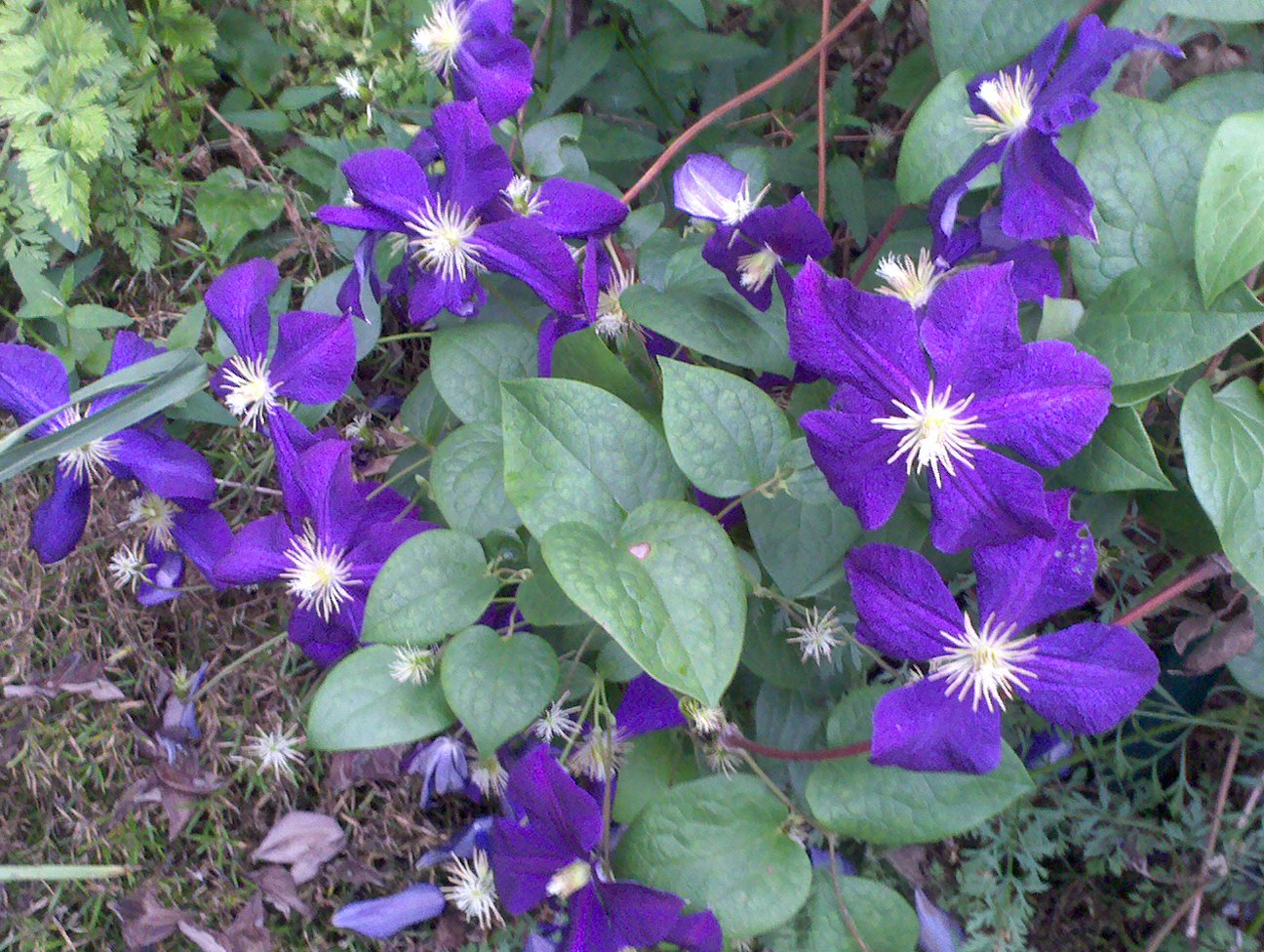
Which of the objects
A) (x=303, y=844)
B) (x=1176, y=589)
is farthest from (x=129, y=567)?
(x=1176, y=589)

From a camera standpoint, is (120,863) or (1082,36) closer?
(1082,36)

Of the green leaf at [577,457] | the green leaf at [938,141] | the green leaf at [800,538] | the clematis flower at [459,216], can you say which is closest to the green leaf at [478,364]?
the clematis flower at [459,216]

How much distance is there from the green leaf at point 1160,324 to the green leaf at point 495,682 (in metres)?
0.54

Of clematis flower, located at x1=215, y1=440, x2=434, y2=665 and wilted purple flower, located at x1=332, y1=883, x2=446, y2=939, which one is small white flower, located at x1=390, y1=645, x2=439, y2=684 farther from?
wilted purple flower, located at x1=332, y1=883, x2=446, y2=939

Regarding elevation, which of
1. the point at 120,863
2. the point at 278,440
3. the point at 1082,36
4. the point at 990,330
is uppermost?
the point at 1082,36

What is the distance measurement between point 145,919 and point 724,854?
912 mm

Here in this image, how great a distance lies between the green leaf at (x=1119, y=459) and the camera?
766 mm

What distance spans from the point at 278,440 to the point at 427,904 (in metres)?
0.67

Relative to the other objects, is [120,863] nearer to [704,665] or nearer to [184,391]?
[184,391]

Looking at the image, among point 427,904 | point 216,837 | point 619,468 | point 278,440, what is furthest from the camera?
point 216,837

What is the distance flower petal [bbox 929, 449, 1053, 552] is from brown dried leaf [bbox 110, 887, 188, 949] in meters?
1.18

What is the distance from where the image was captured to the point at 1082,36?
2.53 feet

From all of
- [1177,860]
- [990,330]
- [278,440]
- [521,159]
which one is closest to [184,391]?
[278,440]

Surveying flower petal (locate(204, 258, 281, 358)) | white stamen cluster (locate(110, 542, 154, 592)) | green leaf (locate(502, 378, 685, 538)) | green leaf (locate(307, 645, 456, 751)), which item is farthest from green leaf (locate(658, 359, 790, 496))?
white stamen cluster (locate(110, 542, 154, 592))
